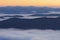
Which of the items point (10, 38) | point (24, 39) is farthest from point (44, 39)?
point (10, 38)

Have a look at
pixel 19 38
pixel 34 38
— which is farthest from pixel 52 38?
pixel 19 38

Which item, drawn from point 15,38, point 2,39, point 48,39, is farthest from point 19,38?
point 48,39

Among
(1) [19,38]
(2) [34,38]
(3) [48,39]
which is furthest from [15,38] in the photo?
(3) [48,39]

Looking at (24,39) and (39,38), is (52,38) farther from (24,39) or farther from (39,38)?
(24,39)

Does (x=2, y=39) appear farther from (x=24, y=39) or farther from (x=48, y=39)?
(x=48, y=39)

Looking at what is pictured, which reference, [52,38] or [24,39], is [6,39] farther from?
[52,38]
